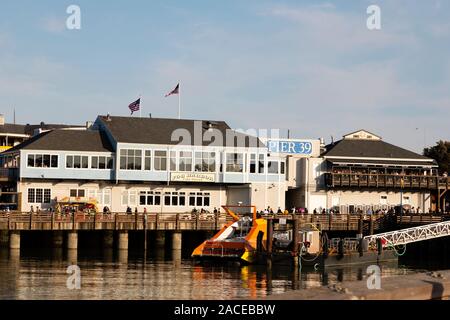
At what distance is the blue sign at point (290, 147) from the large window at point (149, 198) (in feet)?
42.0

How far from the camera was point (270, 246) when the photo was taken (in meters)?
50.8

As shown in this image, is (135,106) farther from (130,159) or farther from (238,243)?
(238,243)

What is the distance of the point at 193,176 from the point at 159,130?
5.88m

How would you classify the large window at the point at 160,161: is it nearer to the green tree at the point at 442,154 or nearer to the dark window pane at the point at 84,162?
the dark window pane at the point at 84,162

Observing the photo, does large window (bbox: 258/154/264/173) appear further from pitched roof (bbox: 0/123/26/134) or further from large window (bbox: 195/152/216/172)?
A: pitched roof (bbox: 0/123/26/134)

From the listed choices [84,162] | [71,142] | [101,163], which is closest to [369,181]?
[101,163]

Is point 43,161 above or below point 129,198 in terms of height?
above

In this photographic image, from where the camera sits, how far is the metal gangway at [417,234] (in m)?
56.3

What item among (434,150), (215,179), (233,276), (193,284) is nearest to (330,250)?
(233,276)

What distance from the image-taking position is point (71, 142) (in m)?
69.3

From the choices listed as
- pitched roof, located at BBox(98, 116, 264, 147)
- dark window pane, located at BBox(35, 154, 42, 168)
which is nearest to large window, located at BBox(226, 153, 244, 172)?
pitched roof, located at BBox(98, 116, 264, 147)

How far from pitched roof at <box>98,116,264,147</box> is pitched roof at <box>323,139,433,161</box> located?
11.4 meters

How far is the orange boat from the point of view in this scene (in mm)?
51250
